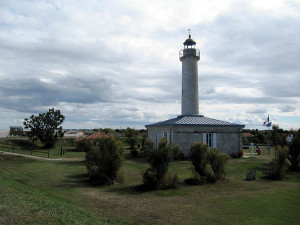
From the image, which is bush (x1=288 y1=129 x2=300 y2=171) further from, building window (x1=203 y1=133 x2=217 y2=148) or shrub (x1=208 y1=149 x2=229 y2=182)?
shrub (x1=208 y1=149 x2=229 y2=182)

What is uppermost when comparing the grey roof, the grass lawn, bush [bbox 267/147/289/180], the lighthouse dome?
the lighthouse dome

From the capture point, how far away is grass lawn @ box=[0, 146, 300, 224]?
22.1 feet

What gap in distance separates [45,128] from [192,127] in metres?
19.2

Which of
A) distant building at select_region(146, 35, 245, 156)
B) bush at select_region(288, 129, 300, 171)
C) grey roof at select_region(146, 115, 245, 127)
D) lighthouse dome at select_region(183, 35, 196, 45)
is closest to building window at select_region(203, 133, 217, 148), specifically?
distant building at select_region(146, 35, 245, 156)

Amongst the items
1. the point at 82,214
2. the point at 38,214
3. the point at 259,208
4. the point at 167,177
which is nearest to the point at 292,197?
the point at 259,208

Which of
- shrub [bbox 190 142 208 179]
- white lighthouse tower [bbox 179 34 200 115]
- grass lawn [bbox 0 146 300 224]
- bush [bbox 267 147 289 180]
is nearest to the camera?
grass lawn [bbox 0 146 300 224]

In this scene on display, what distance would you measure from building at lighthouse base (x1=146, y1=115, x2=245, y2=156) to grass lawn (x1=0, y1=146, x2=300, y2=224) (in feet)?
27.3

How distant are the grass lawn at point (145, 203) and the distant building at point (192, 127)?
839 cm

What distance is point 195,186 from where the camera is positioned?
472 inches

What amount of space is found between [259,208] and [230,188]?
3010 mm

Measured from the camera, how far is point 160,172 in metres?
11.8

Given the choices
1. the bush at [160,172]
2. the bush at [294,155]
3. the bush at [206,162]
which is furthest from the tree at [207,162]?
the bush at [294,155]

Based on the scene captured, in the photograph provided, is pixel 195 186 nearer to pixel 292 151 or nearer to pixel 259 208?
pixel 259 208

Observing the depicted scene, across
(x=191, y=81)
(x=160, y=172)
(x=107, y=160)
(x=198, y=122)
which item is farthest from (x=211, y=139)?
(x=107, y=160)
